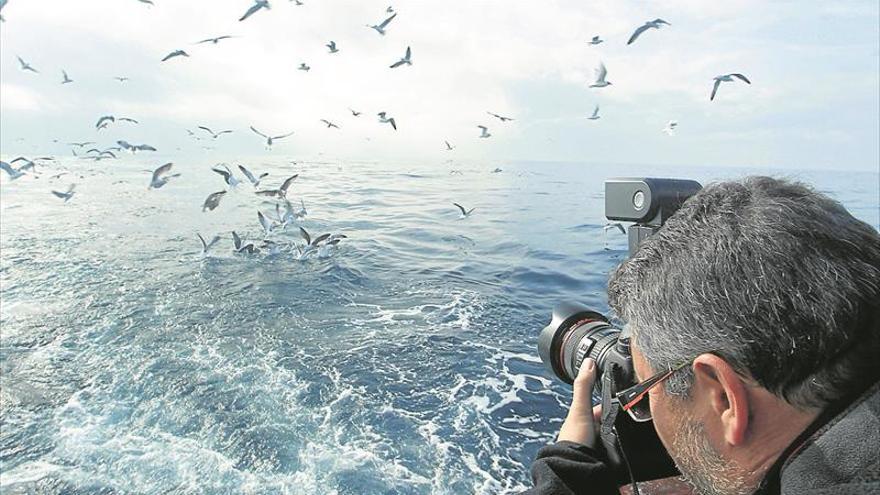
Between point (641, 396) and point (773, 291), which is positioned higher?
point (773, 291)

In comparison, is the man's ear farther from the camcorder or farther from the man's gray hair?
the camcorder

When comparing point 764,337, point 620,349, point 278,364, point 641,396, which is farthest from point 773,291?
point 278,364

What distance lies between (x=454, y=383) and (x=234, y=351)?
8.16 feet

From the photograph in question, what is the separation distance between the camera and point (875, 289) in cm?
84

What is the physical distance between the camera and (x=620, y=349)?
1.38 meters

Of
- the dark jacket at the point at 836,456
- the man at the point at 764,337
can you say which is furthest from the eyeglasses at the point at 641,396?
the dark jacket at the point at 836,456

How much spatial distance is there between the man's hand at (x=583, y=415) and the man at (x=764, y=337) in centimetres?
42

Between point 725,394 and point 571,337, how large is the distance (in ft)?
2.68

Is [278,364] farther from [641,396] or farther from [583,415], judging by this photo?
[641,396]

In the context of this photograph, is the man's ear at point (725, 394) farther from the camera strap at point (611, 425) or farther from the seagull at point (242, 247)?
the seagull at point (242, 247)

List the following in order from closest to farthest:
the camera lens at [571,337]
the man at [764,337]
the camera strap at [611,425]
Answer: the man at [764,337], the camera strap at [611,425], the camera lens at [571,337]

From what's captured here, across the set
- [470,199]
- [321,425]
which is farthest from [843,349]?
[470,199]

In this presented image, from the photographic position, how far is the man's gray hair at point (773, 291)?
84cm

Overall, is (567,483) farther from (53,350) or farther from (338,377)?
(53,350)
